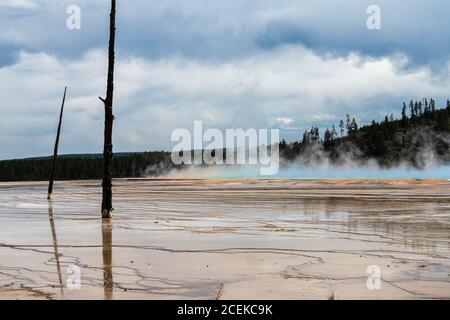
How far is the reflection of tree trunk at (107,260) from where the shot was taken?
321 inches

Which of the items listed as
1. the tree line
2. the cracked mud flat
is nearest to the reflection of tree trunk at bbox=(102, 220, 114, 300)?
the cracked mud flat

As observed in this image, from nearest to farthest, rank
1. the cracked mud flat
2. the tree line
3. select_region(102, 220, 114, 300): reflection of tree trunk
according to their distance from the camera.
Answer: the cracked mud flat, select_region(102, 220, 114, 300): reflection of tree trunk, the tree line

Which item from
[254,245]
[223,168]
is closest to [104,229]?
[254,245]

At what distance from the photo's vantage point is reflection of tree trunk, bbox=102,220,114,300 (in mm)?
8148

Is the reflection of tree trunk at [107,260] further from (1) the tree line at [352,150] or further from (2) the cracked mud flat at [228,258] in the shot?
(1) the tree line at [352,150]

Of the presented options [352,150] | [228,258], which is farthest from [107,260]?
[352,150]

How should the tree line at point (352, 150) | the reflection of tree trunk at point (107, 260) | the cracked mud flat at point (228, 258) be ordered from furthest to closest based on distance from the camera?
the tree line at point (352, 150) < the reflection of tree trunk at point (107, 260) < the cracked mud flat at point (228, 258)

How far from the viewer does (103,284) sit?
852 centimetres

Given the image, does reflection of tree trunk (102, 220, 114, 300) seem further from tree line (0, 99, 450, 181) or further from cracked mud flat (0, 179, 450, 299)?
tree line (0, 99, 450, 181)

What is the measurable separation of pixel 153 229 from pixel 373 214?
7.99 meters

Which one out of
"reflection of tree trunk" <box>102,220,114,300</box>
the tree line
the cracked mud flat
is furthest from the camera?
the tree line

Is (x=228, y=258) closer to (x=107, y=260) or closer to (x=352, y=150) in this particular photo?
(x=107, y=260)

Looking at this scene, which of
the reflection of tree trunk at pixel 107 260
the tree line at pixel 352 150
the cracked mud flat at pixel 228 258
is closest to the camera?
the cracked mud flat at pixel 228 258

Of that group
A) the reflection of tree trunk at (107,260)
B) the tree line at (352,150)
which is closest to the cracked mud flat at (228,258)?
the reflection of tree trunk at (107,260)
